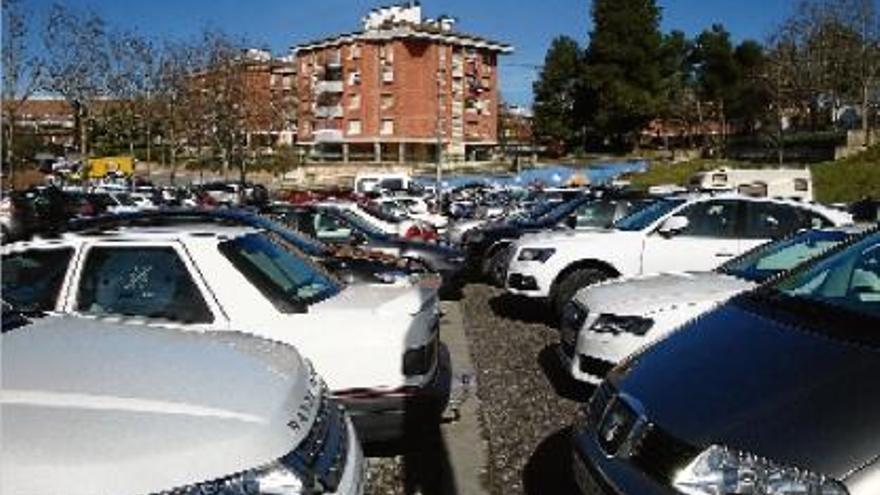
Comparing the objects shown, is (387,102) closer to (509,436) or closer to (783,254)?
(783,254)

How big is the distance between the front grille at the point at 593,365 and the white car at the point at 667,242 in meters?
3.56

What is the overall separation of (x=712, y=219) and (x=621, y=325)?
4.33 metres

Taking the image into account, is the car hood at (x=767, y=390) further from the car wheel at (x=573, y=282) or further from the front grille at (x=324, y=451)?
A: the car wheel at (x=573, y=282)

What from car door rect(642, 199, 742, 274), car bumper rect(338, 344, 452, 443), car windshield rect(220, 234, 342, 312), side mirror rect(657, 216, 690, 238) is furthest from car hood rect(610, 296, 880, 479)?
car door rect(642, 199, 742, 274)

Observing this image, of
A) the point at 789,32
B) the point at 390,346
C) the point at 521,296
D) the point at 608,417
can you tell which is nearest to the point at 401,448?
the point at 390,346

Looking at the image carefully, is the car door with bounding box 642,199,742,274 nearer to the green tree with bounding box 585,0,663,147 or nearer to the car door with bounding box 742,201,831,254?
the car door with bounding box 742,201,831,254

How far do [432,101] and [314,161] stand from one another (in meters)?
10.9

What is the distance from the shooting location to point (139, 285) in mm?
5508

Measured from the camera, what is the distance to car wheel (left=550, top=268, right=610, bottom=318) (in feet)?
35.0

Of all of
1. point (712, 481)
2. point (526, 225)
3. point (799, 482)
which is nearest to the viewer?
point (799, 482)

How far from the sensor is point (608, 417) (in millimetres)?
3922

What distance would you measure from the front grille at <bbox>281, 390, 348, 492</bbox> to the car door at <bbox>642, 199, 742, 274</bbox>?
7.21m

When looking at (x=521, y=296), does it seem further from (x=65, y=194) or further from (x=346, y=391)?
(x=65, y=194)

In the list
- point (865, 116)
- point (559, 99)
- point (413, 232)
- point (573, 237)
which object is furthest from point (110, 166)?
point (573, 237)
